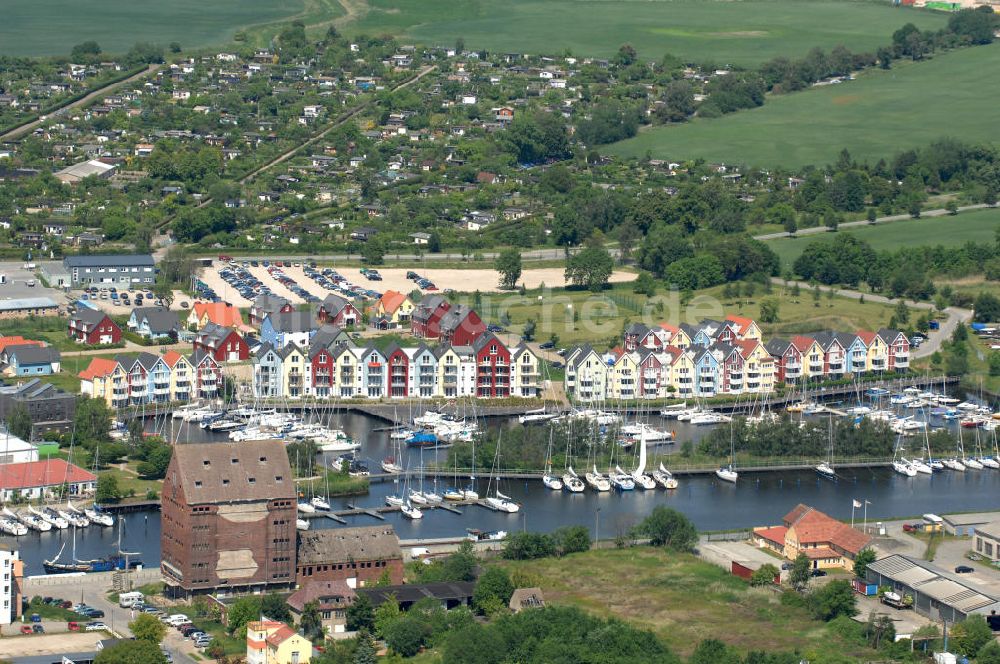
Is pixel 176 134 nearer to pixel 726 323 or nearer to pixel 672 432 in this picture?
pixel 726 323

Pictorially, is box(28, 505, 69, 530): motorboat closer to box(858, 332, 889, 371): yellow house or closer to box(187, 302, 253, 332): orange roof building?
box(187, 302, 253, 332): orange roof building

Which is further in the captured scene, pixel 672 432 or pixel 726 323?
pixel 726 323

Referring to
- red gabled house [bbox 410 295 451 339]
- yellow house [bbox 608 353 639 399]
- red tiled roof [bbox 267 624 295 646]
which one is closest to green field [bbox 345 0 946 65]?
red gabled house [bbox 410 295 451 339]

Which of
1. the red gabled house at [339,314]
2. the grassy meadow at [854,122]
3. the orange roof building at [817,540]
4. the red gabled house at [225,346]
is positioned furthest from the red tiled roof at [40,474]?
the grassy meadow at [854,122]

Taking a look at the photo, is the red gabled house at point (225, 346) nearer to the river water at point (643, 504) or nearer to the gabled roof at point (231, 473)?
the river water at point (643, 504)

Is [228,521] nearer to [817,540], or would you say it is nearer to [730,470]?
[817,540]

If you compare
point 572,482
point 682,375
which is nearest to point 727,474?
point 572,482

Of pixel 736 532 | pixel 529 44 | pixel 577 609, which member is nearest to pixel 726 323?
pixel 736 532
